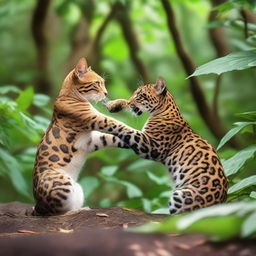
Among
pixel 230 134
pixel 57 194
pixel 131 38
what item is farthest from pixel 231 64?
pixel 131 38

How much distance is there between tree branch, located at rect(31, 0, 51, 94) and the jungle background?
0.7 inches

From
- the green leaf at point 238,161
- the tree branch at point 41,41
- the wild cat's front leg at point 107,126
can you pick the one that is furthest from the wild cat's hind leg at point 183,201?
the tree branch at point 41,41

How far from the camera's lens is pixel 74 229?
5117mm

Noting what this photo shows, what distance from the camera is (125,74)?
1459cm

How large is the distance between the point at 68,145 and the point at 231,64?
1.70 meters

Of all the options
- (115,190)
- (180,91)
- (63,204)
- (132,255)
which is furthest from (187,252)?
(180,91)

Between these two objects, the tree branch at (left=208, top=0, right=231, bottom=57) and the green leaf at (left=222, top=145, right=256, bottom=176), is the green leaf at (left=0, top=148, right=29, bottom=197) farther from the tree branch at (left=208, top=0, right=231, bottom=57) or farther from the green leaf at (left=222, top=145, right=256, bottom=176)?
the tree branch at (left=208, top=0, right=231, bottom=57)

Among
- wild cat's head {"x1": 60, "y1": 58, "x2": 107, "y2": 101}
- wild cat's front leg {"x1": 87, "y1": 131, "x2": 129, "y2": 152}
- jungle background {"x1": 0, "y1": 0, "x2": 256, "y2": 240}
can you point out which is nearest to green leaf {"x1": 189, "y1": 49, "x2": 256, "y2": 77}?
jungle background {"x1": 0, "y1": 0, "x2": 256, "y2": 240}

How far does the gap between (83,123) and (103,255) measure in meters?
2.54

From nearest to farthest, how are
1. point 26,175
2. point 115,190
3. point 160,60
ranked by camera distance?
1. point 26,175
2. point 115,190
3. point 160,60

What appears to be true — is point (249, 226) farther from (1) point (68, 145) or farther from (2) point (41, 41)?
(2) point (41, 41)

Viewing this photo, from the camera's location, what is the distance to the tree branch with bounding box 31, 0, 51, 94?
10.2m

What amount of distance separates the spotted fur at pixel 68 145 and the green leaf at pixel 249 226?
2.48m

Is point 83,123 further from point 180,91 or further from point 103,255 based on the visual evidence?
point 180,91
